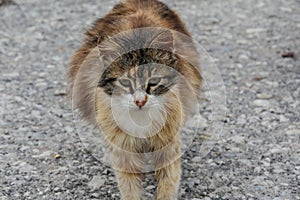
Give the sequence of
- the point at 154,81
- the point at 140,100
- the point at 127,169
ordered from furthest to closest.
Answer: the point at 127,169
the point at 154,81
the point at 140,100

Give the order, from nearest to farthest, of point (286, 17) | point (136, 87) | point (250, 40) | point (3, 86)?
point (136, 87) → point (3, 86) → point (250, 40) → point (286, 17)

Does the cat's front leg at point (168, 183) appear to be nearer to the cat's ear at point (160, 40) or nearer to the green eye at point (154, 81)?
the green eye at point (154, 81)

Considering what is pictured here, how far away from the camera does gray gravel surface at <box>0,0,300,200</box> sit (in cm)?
549

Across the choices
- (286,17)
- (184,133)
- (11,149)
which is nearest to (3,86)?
(11,149)

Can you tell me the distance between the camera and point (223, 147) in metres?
6.11

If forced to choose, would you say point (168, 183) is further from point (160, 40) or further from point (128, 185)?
point (160, 40)

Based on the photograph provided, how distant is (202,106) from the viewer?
6.95 m

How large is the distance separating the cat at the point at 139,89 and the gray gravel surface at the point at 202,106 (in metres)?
0.38

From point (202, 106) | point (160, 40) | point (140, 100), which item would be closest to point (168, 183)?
point (140, 100)

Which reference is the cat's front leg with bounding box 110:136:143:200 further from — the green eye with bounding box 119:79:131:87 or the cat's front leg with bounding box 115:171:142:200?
the green eye with bounding box 119:79:131:87

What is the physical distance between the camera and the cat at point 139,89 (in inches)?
179

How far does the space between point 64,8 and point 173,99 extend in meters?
5.62

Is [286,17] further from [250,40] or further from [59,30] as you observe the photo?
[59,30]

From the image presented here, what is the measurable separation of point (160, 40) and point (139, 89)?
41 centimetres
